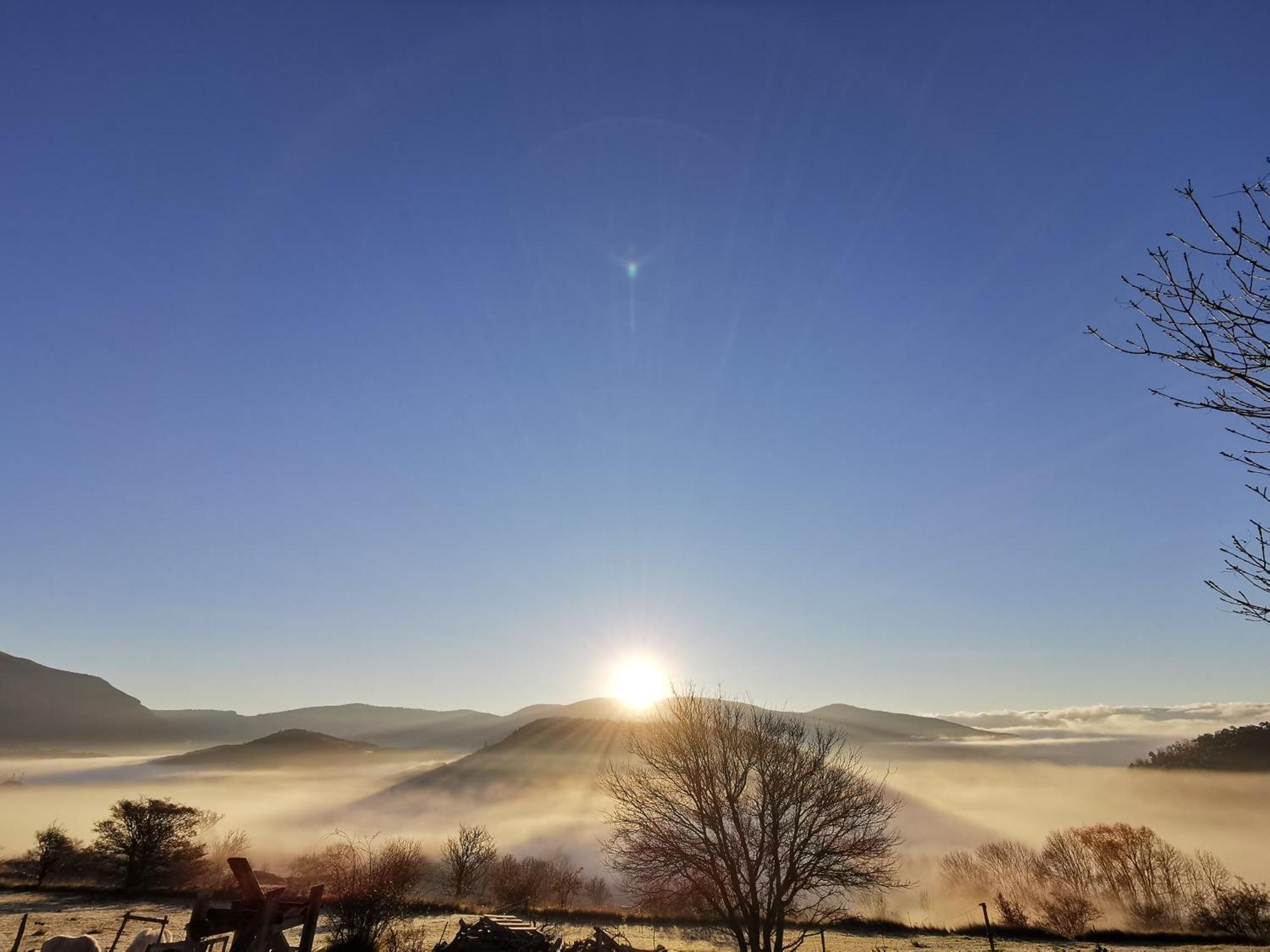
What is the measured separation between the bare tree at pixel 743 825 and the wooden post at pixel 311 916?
472 inches

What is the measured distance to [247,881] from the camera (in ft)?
34.0

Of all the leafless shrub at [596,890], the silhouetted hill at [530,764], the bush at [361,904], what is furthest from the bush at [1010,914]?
the silhouetted hill at [530,764]

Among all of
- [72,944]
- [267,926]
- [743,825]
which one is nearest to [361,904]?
[72,944]

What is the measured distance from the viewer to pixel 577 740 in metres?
181

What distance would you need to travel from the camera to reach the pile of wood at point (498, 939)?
17.8m

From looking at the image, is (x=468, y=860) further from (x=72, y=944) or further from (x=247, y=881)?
(x=247, y=881)

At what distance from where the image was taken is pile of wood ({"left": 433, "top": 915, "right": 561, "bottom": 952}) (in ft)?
58.5

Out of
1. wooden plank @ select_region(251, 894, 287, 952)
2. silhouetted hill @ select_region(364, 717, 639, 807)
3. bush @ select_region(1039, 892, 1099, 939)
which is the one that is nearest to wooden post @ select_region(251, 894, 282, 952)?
wooden plank @ select_region(251, 894, 287, 952)

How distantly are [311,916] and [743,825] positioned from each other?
1523 cm

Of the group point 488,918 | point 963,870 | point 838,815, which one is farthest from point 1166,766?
point 488,918

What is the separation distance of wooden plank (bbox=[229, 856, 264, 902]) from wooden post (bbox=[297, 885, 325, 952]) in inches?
45.5

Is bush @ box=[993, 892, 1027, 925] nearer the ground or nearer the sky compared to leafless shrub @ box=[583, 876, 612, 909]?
nearer the sky

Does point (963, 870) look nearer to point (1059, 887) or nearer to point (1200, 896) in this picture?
point (1059, 887)

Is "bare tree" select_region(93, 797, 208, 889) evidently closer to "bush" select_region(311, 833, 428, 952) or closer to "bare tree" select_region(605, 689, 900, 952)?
"bush" select_region(311, 833, 428, 952)
